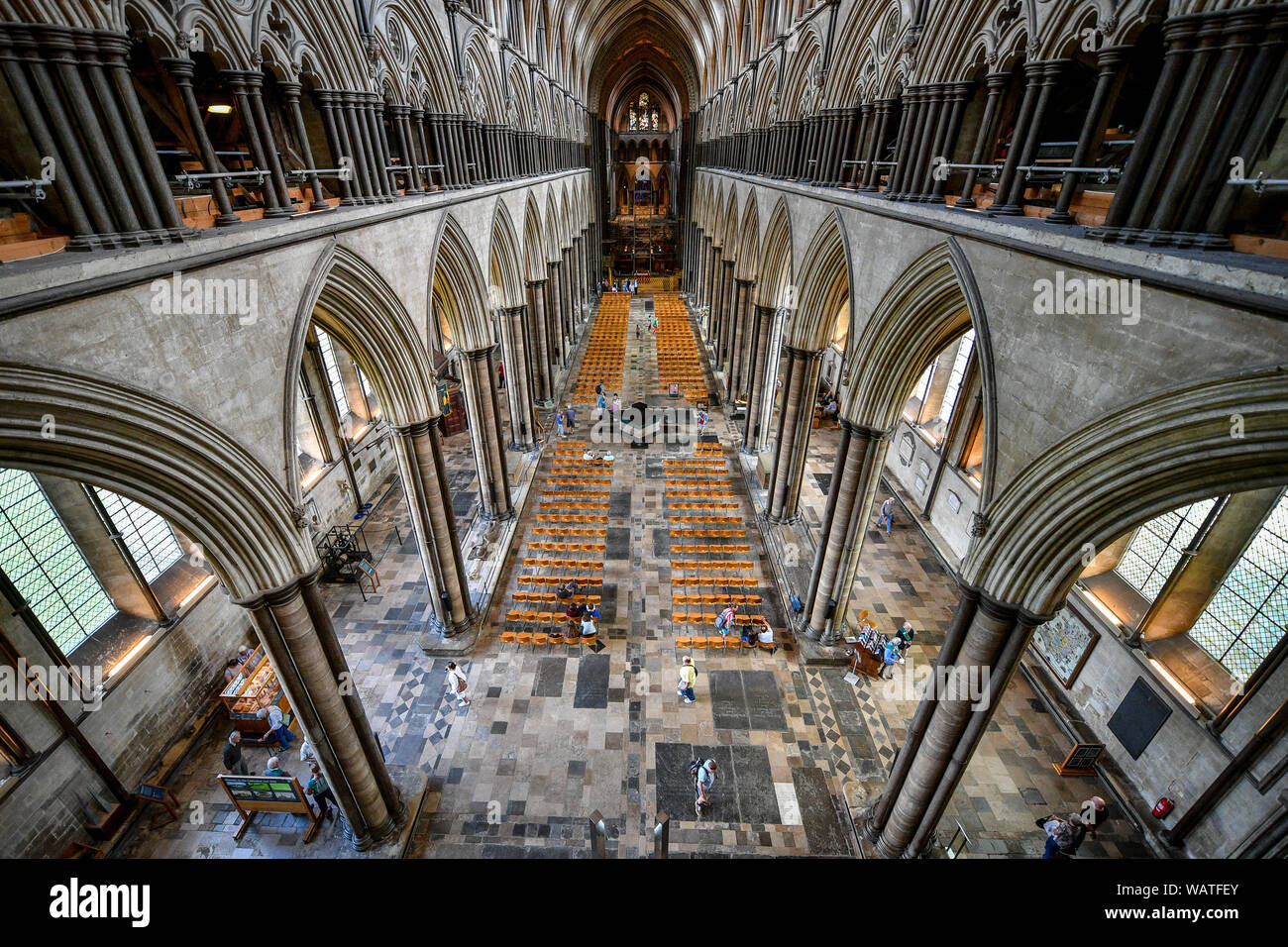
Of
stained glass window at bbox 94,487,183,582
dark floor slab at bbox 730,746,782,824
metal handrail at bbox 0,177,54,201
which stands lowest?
dark floor slab at bbox 730,746,782,824

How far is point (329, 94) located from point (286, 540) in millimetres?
6450

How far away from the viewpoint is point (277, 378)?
641cm

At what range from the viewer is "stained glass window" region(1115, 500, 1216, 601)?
853 centimetres

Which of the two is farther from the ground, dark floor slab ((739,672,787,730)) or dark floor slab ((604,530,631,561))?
dark floor slab ((604,530,631,561))

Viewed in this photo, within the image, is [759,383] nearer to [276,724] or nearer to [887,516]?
[887,516]

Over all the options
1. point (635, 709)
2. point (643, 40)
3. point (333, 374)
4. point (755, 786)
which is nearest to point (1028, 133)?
point (755, 786)

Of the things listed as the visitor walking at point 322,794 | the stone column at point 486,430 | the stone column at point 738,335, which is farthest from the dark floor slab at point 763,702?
the stone column at point 738,335

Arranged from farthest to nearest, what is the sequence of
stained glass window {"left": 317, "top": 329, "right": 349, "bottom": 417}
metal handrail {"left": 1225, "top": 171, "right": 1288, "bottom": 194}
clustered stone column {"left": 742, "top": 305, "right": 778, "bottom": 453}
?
clustered stone column {"left": 742, "top": 305, "right": 778, "bottom": 453} → stained glass window {"left": 317, "top": 329, "right": 349, "bottom": 417} → metal handrail {"left": 1225, "top": 171, "right": 1288, "bottom": 194}

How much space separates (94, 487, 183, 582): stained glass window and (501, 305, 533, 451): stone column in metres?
9.45

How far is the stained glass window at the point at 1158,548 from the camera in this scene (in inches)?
336

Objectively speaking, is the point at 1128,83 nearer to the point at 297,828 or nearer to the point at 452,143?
the point at 452,143

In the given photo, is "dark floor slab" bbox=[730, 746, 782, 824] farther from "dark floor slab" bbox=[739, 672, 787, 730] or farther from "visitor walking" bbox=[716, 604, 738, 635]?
"visitor walking" bbox=[716, 604, 738, 635]

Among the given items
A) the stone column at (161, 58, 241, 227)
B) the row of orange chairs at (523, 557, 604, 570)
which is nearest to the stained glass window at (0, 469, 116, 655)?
the stone column at (161, 58, 241, 227)
